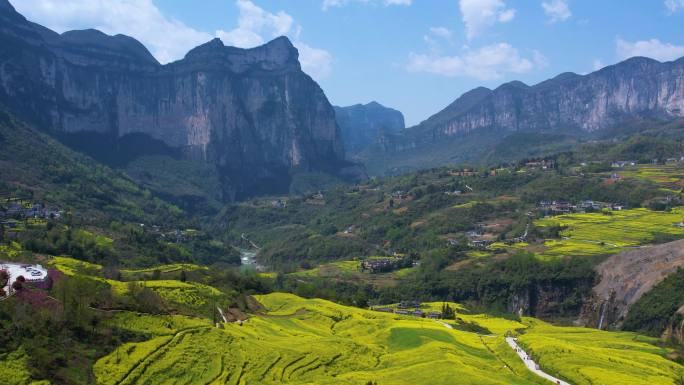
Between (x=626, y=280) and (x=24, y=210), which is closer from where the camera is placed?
(x=626, y=280)

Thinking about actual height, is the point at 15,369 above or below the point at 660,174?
below

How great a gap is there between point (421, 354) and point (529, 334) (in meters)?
23.4

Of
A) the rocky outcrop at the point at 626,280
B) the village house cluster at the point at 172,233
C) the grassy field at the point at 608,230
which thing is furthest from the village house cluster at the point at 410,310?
the village house cluster at the point at 172,233

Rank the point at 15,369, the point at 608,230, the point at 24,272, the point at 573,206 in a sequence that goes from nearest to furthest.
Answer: the point at 15,369, the point at 24,272, the point at 608,230, the point at 573,206

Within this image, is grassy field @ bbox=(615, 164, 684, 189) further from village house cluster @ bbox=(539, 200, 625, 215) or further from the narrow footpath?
the narrow footpath

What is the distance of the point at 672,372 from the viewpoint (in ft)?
191

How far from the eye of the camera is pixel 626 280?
107 m

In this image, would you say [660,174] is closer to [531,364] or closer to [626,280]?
[626,280]

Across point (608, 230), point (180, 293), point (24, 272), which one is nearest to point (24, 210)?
point (24, 272)

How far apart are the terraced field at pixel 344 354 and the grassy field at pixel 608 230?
51.6m

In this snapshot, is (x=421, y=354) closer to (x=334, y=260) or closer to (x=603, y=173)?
(x=334, y=260)

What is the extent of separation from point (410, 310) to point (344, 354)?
44.6 metres

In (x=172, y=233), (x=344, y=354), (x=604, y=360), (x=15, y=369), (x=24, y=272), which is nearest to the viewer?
(x=15, y=369)

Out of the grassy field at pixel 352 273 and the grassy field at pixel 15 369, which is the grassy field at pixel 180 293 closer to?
the grassy field at pixel 15 369
